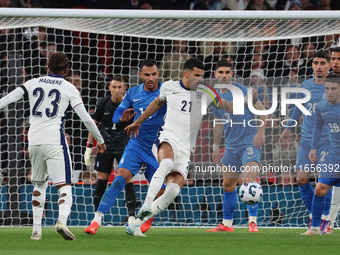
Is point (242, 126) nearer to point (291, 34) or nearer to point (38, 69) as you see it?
point (291, 34)

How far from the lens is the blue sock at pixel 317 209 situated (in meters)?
8.10

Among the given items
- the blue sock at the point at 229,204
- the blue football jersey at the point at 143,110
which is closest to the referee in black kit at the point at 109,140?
the blue football jersey at the point at 143,110

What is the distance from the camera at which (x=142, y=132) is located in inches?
Answer: 332

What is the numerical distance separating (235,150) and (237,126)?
0.36 meters

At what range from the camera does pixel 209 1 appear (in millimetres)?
13875

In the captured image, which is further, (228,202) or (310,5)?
(310,5)

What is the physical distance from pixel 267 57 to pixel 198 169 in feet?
7.07

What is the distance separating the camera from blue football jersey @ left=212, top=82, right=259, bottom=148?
9258 millimetres

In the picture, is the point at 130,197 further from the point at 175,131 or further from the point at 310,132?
the point at 310,132

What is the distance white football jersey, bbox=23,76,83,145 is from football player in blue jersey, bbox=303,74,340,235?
294 cm

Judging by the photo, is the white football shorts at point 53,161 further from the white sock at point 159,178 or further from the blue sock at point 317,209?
the blue sock at point 317,209

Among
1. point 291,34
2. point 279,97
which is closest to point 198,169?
point 279,97

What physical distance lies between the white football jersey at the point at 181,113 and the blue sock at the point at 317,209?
5.13 feet

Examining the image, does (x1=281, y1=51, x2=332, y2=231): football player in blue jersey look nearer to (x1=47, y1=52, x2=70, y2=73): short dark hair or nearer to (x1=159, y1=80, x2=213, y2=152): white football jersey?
(x1=159, y1=80, x2=213, y2=152): white football jersey
